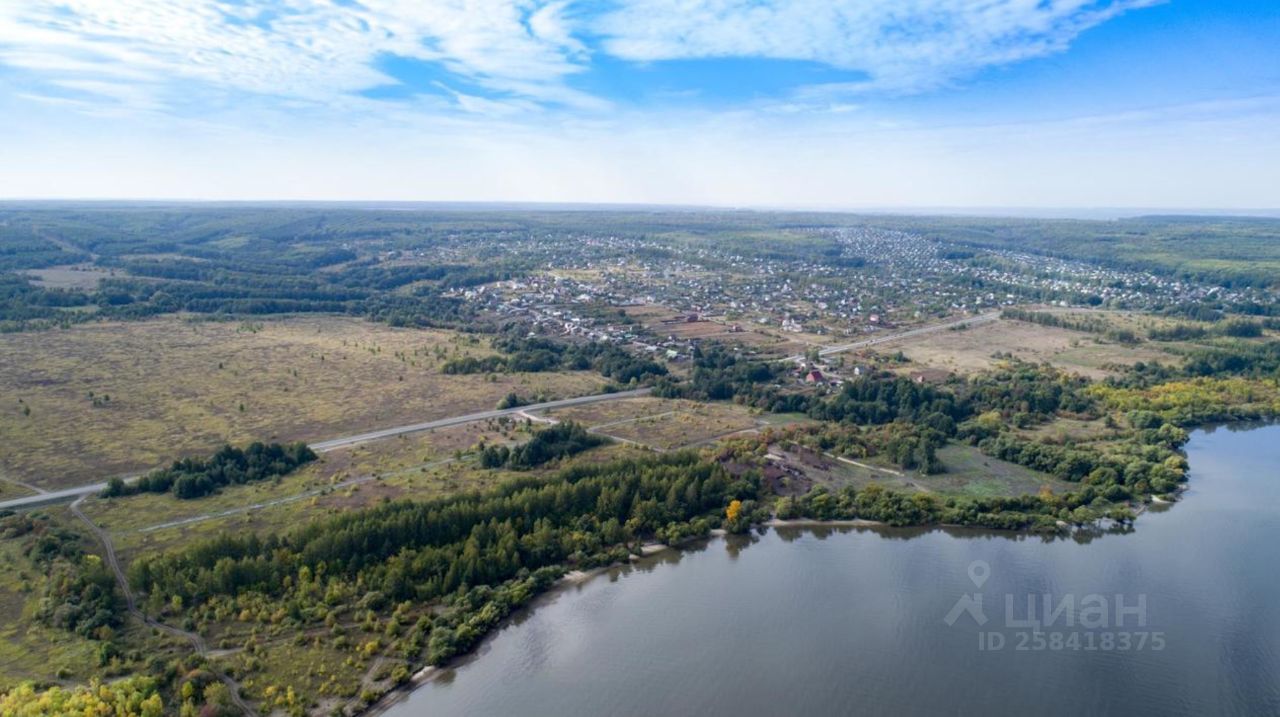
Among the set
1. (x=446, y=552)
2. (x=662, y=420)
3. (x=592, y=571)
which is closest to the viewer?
(x=446, y=552)

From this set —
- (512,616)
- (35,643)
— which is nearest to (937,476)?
(512,616)

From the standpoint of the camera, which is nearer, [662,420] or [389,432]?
[389,432]

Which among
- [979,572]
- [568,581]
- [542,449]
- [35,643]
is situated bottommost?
[979,572]

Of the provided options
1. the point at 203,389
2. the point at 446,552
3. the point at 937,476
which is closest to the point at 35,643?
the point at 446,552

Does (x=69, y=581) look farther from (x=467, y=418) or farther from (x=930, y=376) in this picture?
(x=930, y=376)

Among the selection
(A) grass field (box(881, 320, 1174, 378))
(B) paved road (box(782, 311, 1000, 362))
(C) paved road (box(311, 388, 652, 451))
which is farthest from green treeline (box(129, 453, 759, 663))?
(A) grass field (box(881, 320, 1174, 378))

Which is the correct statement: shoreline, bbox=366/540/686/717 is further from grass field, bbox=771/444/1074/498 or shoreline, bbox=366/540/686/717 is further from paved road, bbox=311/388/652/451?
paved road, bbox=311/388/652/451

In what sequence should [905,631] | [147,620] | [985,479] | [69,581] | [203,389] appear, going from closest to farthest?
1. [147,620]
2. [69,581]
3. [905,631]
4. [985,479]
5. [203,389]

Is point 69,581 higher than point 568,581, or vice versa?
point 69,581
